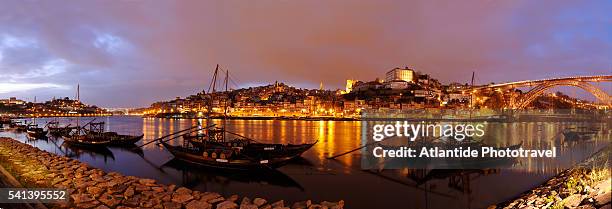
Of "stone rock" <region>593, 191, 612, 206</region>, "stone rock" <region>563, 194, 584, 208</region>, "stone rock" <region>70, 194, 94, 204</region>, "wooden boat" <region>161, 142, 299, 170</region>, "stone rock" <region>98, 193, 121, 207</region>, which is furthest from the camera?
"wooden boat" <region>161, 142, 299, 170</region>

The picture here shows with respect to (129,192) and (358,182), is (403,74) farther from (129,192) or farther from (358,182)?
(129,192)

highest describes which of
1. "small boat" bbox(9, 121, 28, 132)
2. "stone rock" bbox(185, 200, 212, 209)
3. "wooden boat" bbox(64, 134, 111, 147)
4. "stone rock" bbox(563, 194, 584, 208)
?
"stone rock" bbox(563, 194, 584, 208)

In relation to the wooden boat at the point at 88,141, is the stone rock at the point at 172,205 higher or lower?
A: higher

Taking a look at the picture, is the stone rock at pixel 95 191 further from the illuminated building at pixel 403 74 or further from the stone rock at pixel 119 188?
the illuminated building at pixel 403 74

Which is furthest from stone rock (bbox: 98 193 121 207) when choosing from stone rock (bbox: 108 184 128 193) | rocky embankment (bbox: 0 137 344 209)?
stone rock (bbox: 108 184 128 193)

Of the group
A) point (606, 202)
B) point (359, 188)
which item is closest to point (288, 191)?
point (359, 188)

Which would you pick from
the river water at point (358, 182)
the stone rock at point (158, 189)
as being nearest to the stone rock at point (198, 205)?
the stone rock at point (158, 189)

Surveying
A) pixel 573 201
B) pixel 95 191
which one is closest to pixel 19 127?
pixel 95 191

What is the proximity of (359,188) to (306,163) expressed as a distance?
23.8 ft

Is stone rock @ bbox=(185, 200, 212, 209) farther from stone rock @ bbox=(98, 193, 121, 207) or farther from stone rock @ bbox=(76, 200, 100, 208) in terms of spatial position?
stone rock @ bbox=(76, 200, 100, 208)

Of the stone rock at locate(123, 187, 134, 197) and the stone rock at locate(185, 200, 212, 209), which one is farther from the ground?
the stone rock at locate(123, 187, 134, 197)

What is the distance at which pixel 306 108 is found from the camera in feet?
480

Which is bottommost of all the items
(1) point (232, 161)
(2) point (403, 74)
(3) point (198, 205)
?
(1) point (232, 161)

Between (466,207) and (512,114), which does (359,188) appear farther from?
(512,114)
